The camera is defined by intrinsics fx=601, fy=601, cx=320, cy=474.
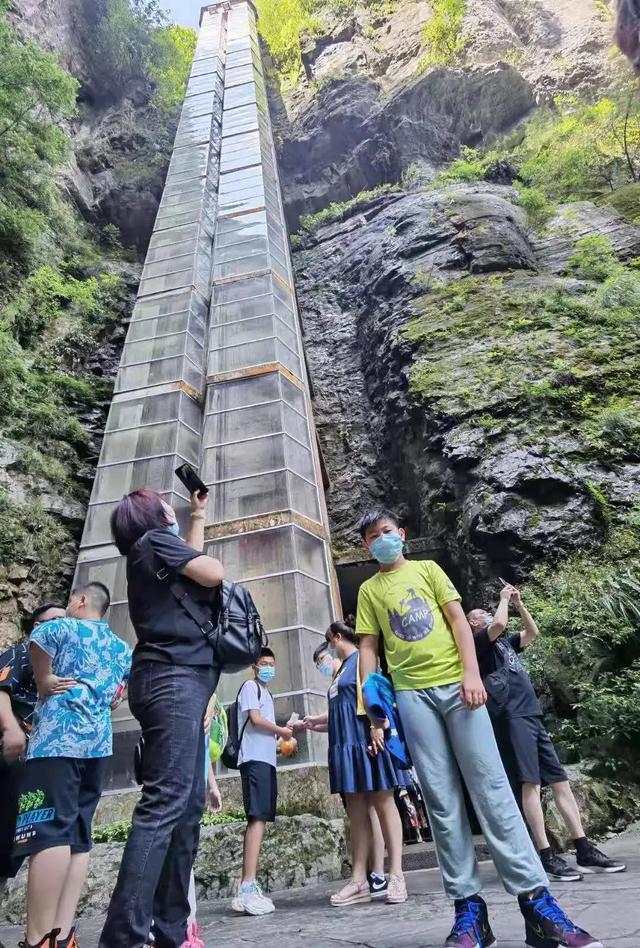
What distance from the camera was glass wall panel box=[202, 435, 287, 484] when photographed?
9.72 metres

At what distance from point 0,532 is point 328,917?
7.02 m

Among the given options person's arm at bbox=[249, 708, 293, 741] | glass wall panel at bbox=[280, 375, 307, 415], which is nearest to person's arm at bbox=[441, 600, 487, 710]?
person's arm at bbox=[249, 708, 293, 741]

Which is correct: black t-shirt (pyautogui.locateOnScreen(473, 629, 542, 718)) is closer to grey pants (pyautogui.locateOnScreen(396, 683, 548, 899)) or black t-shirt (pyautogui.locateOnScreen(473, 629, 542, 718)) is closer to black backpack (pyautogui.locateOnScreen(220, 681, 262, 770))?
grey pants (pyautogui.locateOnScreen(396, 683, 548, 899))

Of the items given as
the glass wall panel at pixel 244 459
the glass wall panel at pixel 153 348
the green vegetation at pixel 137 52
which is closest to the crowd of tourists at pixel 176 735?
the glass wall panel at pixel 244 459

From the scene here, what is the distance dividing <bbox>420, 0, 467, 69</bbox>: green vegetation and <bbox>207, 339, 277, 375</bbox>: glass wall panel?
14.1 m

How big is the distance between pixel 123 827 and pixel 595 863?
3.77 metres

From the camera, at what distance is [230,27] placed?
93.7 ft

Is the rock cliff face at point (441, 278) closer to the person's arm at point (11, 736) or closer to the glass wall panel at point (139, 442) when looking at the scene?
the glass wall panel at point (139, 442)

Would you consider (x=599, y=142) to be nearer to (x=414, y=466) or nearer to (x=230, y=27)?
(x=414, y=466)

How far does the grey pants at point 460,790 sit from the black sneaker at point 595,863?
1.60 metres

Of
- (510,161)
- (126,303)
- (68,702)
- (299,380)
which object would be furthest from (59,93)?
(68,702)

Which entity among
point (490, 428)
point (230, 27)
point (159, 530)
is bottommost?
point (159, 530)

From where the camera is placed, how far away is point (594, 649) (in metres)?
5.78

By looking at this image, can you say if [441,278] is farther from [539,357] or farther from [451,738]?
[451,738]
